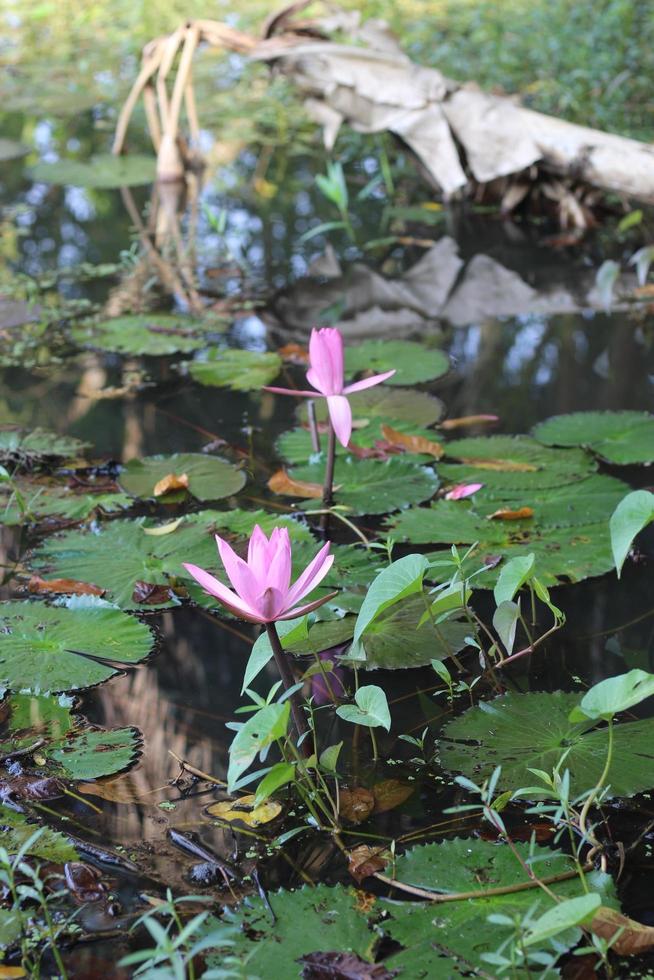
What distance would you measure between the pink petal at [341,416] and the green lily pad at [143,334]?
44.3 inches

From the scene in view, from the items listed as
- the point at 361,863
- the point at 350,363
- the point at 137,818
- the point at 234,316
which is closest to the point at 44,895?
the point at 137,818

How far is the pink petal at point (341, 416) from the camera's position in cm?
182

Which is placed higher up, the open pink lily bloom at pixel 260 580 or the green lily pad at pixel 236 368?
the open pink lily bloom at pixel 260 580

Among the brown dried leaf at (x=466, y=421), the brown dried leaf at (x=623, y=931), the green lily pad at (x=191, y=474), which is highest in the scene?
the brown dried leaf at (x=623, y=931)

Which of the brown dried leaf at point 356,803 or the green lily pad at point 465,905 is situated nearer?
the green lily pad at point 465,905

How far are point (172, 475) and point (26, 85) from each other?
4718 millimetres

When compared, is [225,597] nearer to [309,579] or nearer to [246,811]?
[309,579]

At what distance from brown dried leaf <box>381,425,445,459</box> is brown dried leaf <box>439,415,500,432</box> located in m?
0.17

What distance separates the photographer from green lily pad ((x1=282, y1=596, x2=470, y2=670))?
158cm

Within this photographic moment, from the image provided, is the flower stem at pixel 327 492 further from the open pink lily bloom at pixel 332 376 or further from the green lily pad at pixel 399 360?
the green lily pad at pixel 399 360

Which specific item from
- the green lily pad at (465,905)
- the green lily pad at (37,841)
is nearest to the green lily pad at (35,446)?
the green lily pad at (37,841)

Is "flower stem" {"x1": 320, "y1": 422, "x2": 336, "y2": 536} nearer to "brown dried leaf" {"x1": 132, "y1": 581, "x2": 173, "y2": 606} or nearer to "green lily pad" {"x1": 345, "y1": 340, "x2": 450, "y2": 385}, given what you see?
"brown dried leaf" {"x1": 132, "y1": 581, "x2": 173, "y2": 606}

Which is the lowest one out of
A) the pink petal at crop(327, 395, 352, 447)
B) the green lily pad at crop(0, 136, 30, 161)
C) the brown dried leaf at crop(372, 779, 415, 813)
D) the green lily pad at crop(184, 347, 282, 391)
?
the green lily pad at crop(184, 347, 282, 391)

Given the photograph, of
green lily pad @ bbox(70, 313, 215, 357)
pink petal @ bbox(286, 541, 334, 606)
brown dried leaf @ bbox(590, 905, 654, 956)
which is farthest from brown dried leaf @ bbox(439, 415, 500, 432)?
brown dried leaf @ bbox(590, 905, 654, 956)
